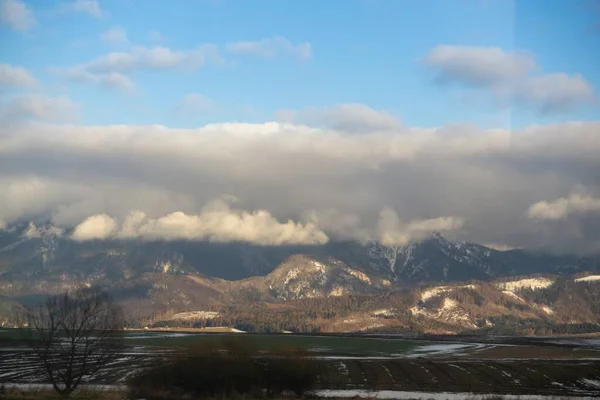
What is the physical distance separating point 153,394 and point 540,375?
91038 millimetres

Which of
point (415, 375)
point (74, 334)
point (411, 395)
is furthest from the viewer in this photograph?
point (415, 375)

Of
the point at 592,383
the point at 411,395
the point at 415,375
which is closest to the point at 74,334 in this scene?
the point at 411,395

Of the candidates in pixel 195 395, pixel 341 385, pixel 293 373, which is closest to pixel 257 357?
pixel 293 373

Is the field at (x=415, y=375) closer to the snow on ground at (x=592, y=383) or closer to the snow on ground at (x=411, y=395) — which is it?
the snow on ground at (x=592, y=383)

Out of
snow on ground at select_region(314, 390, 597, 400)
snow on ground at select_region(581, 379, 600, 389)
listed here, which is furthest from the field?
snow on ground at select_region(314, 390, 597, 400)

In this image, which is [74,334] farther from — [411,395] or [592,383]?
[592,383]

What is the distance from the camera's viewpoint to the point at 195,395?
89688 millimetres

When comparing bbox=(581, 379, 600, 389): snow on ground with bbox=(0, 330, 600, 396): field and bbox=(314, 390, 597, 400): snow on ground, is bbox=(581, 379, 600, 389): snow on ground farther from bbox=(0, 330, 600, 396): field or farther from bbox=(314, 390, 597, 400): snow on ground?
bbox=(314, 390, 597, 400): snow on ground

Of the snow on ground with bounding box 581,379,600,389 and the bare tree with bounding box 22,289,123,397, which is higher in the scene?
the bare tree with bounding box 22,289,123,397

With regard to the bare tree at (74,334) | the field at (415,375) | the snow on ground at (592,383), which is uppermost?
the bare tree at (74,334)

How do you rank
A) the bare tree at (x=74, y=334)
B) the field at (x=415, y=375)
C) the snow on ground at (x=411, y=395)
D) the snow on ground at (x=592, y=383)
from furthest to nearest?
the snow on ground at (x=592, y=383), the field at (x=415, y=375), the snow on ground at (x=411, y=395), the bare tree at (x=74, y=334)

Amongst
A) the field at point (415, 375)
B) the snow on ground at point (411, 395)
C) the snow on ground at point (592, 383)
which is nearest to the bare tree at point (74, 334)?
the field at point (415, 375)

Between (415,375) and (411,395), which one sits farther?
(415,375)

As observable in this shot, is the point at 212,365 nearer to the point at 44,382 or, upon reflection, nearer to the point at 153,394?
the point at 153,394
